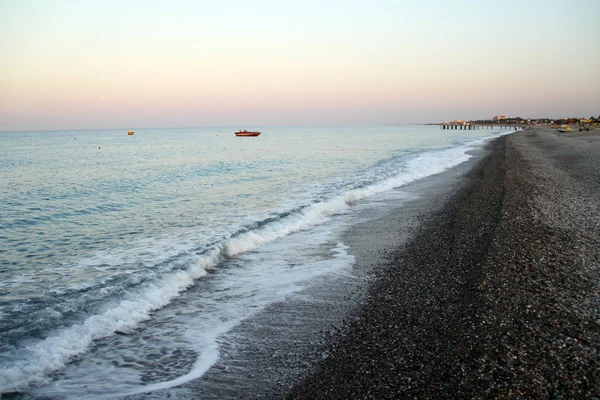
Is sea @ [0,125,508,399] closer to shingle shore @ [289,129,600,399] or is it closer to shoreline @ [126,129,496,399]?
shoreline @ [126,129,496,399]

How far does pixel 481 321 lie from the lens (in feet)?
18.3

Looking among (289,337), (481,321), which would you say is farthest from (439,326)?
(289,337)

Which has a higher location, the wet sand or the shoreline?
the wet sand

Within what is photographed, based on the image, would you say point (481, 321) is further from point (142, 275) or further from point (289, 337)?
point (142, 275)

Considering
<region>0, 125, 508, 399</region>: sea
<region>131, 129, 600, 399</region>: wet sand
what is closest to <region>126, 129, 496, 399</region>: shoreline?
<region>131, 129, 600, 399</region>: wet sand

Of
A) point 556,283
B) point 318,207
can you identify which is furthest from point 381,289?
point 318,207

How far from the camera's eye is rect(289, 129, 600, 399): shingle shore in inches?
167

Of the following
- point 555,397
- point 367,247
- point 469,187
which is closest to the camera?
point 555,397

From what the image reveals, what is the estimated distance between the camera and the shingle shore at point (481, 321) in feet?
13.9

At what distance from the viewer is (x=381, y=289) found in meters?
7.57

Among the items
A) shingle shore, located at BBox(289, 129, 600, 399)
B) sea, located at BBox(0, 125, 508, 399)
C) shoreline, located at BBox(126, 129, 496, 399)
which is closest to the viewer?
shingle shore, located at BBox(289, 129, 600, 399)

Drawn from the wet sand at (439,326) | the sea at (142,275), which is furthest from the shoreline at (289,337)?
the sea at (142,275)

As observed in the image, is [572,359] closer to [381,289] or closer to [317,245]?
[381,289]

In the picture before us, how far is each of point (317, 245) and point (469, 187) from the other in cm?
1132
